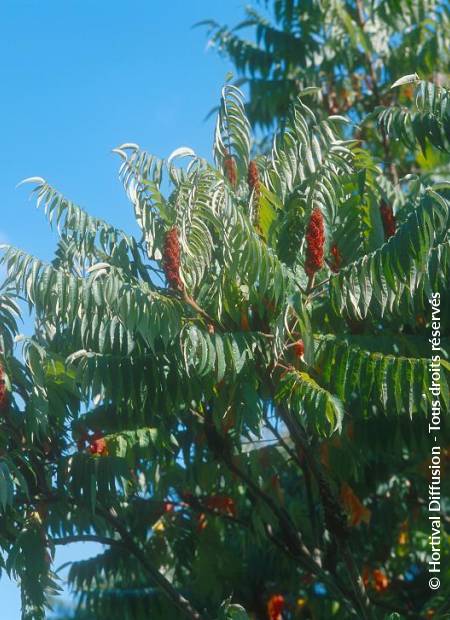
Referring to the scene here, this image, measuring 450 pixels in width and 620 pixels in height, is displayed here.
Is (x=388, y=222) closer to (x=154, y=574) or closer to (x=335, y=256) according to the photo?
(x=335, y=256)

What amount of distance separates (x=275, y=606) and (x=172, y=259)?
400 centimetres

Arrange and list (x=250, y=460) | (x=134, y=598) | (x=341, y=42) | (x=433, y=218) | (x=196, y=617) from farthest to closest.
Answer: (x=341, y=42) < (x=134, y=598) < (x=250, y=460) < (x=196, y=617) < (x=433, y=218)

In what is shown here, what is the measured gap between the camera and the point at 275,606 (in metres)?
9.12

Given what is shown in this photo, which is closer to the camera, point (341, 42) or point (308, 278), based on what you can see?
point (308, 278)

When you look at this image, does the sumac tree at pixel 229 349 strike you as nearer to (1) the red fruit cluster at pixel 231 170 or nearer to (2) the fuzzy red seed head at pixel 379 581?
(1) the red fruit cluster at pixel 231 170

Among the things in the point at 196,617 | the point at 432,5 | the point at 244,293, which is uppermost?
the point at 432,5

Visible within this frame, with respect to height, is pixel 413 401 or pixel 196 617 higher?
pixel 413 401

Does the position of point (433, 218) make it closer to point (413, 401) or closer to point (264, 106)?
point (413, 401)

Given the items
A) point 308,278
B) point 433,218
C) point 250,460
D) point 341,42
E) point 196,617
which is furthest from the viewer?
point 341,42

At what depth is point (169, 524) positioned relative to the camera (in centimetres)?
847

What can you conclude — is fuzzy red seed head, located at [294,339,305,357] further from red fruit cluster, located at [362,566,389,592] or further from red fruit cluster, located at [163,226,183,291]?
red fruit cluster, located at [362,566,389,592]

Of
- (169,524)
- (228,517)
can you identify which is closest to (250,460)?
(228,517)

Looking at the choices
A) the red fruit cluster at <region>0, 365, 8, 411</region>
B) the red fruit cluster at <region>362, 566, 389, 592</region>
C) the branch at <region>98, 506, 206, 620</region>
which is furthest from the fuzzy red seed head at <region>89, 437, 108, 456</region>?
the red fruit cluster at <region>362, 566, 389, 592</region>

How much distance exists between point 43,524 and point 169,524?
202 centimetres
